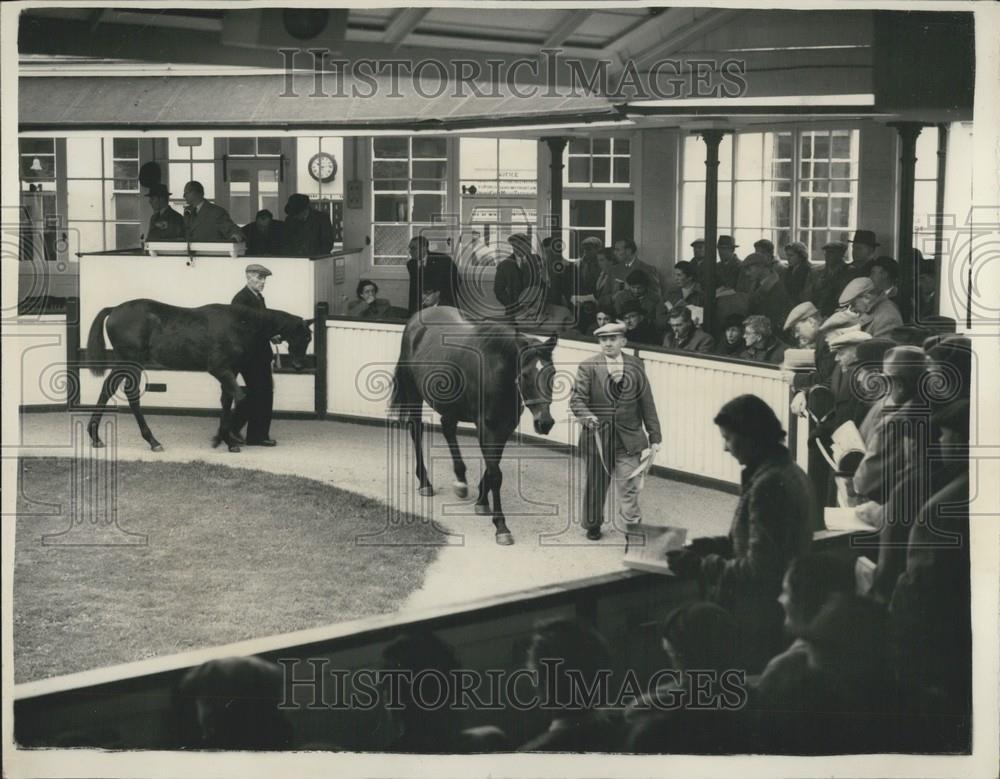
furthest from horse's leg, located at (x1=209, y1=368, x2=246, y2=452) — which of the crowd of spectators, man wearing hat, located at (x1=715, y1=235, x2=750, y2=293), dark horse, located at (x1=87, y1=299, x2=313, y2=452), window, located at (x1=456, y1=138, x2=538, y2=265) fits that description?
man wearing hat, located at (x1=715, y1=235, x2=750, y2=293)

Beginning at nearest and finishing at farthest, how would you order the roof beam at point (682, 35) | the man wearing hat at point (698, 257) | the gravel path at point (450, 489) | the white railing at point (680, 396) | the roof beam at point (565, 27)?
the roof beam at point (565, 27) < the roof beam at point (682, 35) < the gravel path at point (450, 489) < the white railing at point (680, 396) < the man wearing hat at point (698, 257)

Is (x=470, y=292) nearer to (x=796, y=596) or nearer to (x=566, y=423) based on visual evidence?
(x=566, y=423)

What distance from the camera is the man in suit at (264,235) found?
1126 centimetres

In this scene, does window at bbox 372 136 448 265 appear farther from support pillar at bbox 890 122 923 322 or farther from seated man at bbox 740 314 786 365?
support pillar at bbox 890 122 923 322

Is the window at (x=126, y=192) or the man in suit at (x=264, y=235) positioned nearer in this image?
the window at (x=126, y=192)

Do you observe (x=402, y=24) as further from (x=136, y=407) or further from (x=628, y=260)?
(x=628, y=260)

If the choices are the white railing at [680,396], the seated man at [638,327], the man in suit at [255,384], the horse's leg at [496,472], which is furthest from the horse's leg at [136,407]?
the seated man at [638,327]

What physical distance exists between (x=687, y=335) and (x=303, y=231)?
3.36 meters

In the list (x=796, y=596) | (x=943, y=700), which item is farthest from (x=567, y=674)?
(x=943, y=700)

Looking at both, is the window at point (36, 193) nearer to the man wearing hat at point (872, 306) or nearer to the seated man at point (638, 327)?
the seated man at point (638, 327)

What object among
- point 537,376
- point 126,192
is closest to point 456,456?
point 537,376

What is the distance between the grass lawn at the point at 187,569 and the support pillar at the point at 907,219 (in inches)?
137

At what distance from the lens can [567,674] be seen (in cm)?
745

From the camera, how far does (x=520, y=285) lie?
10.5 meters
